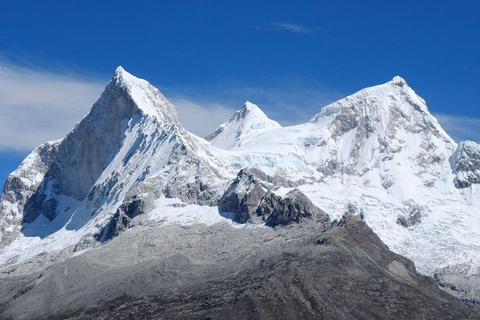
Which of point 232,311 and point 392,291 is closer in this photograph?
point 232,311

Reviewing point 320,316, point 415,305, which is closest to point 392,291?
point 415,305

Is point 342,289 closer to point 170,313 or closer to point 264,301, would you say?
point 264,301

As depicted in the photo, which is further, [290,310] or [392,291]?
[392,291]

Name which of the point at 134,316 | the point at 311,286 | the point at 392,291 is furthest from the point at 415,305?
the point at 134,316

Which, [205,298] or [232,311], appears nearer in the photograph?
[232,311]

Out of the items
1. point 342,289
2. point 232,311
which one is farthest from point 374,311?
point 232,311

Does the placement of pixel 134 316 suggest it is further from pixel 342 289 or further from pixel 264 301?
pixel 342 289

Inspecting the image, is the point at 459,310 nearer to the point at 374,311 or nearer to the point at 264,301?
the point at 374,311
